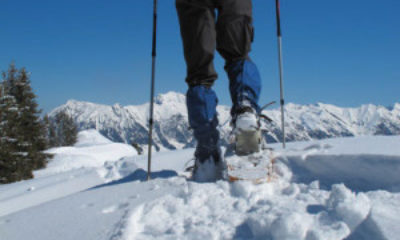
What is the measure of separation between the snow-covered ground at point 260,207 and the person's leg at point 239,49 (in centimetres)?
48

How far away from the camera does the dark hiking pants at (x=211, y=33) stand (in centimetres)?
176

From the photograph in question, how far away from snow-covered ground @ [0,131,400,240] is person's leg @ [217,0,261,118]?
0.48 m

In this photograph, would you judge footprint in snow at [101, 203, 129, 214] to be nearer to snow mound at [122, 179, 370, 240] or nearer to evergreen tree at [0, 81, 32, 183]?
snow mound at [122, 179, 370, 240]

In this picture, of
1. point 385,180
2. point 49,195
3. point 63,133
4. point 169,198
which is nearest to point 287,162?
point 385,180

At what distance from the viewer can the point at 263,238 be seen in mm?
901

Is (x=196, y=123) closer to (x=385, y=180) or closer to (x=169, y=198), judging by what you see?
(x=169, y=198)

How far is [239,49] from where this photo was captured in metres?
1.78

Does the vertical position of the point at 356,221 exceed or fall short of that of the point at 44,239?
it exceeds it

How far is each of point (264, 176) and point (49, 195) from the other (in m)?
2.15

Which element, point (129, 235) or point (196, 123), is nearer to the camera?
point (129, 235)

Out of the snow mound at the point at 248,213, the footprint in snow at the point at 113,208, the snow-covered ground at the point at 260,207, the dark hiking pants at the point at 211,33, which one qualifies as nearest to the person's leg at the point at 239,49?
the dark hiking pants at the point at 211,33

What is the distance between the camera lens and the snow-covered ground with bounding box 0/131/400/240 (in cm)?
88

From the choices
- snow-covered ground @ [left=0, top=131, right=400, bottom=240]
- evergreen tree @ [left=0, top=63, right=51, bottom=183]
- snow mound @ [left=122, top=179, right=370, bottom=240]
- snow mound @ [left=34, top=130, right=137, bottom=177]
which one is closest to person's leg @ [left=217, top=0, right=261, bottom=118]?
snow-covered ground @ [left=0, top=131, right=400, bottom=240]

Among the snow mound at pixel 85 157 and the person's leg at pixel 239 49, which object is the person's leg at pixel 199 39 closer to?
the person's leg at pixel 239 49
